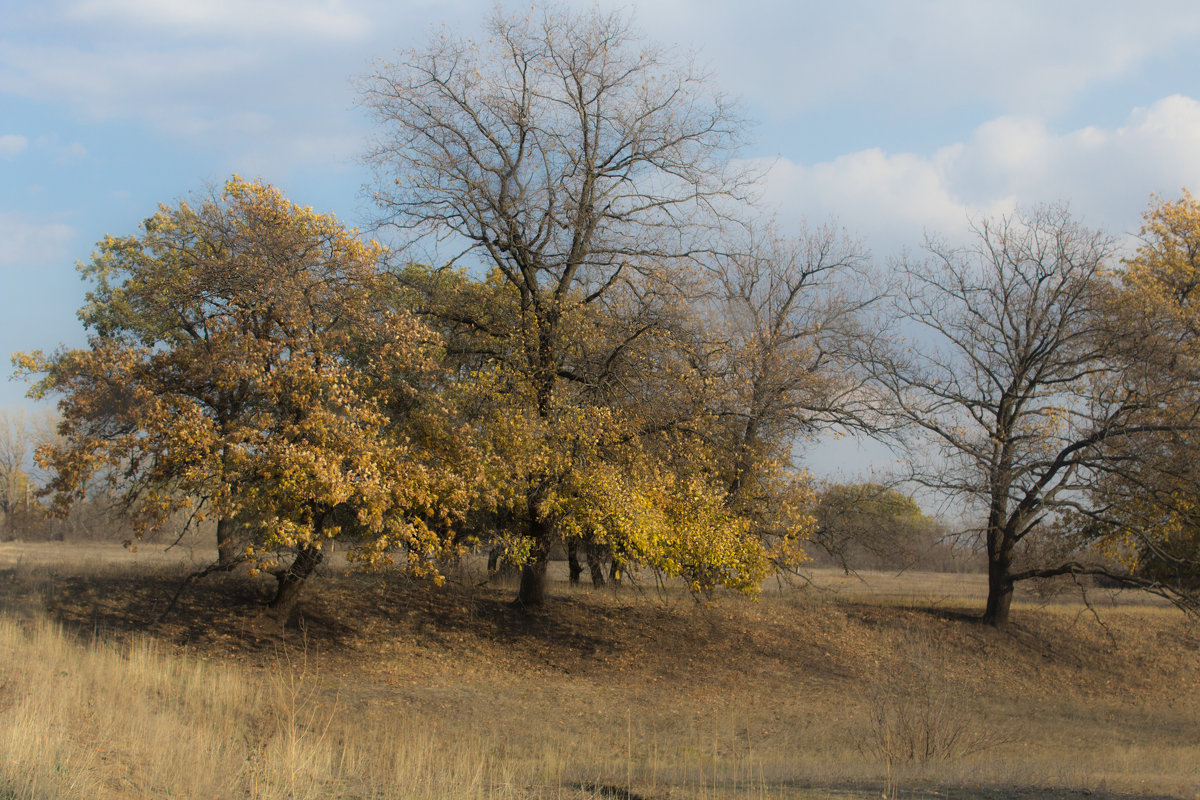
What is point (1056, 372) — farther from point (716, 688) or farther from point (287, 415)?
point (287, 415)

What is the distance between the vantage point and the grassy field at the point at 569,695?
834cm

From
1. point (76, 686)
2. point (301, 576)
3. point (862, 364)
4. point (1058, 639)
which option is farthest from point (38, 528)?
point (1058, 639)

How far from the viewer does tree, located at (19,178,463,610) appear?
499 inches

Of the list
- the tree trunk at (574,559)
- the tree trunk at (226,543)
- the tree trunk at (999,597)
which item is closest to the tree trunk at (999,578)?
the tree trunk at (999,597)

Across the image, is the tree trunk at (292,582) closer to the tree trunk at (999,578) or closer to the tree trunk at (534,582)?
the tree trunk at (534,582)

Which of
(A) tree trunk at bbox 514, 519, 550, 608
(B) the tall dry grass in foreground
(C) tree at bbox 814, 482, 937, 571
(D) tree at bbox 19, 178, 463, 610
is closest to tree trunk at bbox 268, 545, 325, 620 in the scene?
(D) tree at bbox 19, 178, 463, 610

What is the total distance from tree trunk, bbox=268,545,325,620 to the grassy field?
0.44m

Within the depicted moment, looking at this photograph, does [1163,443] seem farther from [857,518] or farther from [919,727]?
[919,727]

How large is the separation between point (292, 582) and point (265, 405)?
14.5 ft

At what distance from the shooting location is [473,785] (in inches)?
290

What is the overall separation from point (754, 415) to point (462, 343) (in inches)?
258

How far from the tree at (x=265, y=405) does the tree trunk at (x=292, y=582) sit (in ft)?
1.12

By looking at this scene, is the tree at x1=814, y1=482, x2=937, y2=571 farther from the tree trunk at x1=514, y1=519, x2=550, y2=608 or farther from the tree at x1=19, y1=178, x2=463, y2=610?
the tree at x1=19, y1=178, x2=463, y2=610

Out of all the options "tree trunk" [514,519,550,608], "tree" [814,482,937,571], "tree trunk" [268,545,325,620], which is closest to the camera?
"tree trunk" [268,545,325,620]
